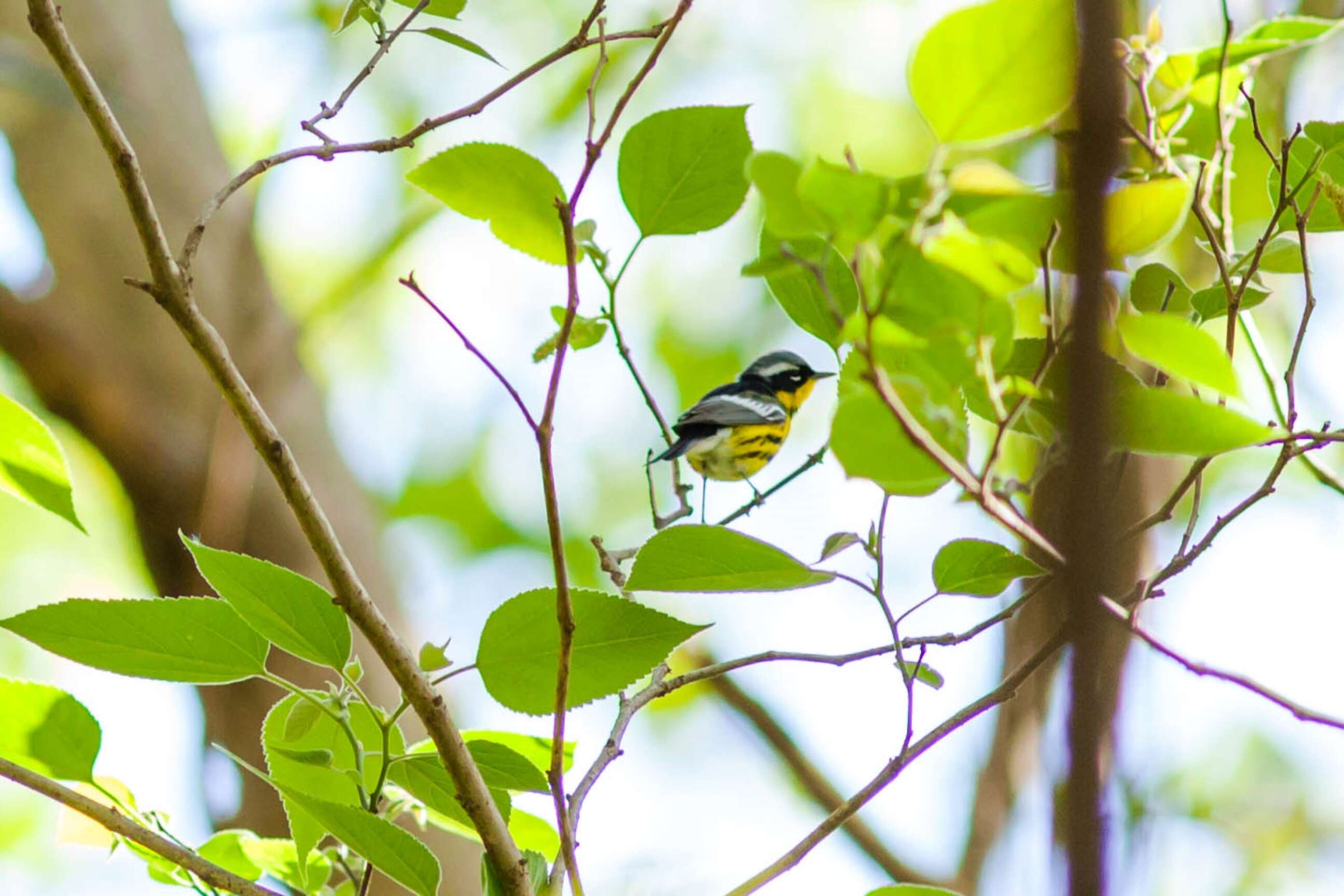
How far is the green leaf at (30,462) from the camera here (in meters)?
0.74

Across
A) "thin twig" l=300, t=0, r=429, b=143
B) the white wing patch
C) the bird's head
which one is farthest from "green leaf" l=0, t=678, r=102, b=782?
the bird's head

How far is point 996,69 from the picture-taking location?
0.51 meters

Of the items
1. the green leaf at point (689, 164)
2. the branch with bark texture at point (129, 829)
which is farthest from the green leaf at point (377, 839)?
the green leaf at point (689, 164)

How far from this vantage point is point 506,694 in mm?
767

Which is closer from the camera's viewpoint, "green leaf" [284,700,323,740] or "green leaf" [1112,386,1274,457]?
"green leaf" [1112,386,1274,457]

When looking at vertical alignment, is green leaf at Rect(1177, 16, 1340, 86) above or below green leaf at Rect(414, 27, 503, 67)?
below

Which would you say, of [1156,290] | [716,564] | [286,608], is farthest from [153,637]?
[1156,290]

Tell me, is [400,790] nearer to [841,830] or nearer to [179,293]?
[179,293]

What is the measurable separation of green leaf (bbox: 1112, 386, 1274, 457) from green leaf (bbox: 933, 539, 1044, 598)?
0.20 metres

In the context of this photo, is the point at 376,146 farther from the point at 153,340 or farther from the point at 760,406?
the point at 153,340

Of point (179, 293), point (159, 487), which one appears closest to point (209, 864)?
point (179, 293)

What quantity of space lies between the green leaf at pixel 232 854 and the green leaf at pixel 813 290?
52 centimetres

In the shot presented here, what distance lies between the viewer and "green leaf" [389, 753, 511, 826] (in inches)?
30.3

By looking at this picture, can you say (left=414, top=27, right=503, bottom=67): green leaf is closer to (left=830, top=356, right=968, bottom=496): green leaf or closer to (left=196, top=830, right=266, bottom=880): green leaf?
(left=830, top=356, right=968, bottom=496): green leaf
